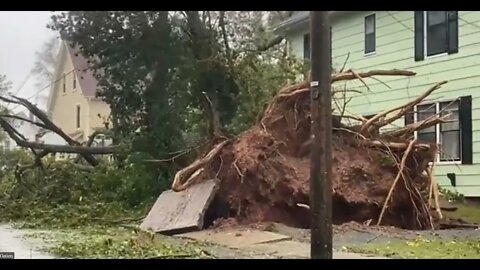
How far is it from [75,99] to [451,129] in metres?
2.75

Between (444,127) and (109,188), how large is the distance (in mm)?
2522

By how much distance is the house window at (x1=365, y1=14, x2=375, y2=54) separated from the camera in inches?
262

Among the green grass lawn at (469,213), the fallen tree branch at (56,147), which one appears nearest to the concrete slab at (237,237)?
the fallen tree branch at (56,147)

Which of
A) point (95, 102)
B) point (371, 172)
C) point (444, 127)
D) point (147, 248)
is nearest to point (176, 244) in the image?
point (147, 248)

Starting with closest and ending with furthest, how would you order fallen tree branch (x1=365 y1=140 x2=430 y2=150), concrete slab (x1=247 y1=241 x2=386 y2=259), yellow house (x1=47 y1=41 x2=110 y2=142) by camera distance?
concrete slab (x1=247 y1=241 x2=386 y2=259) < yellow house (x1=47 y1=41 x2=110 y2=142) < fallen tree branch (x1=365 y1=140 x2=430 y2=150)

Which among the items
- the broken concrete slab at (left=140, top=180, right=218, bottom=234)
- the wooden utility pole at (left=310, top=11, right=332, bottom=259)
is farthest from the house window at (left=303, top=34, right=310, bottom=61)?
the broken concrete slab at (left=140, top=180, right=218, bottom=234)

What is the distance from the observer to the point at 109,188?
6.64 m

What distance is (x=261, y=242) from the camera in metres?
6.32

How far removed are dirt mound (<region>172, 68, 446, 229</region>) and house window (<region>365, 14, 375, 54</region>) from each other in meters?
0.31

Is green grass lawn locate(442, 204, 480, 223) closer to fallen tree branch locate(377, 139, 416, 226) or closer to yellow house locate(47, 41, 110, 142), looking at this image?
→ fallen tree branch locate(377, 139, 416, 226)

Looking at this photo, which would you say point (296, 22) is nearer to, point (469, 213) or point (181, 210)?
point (181, 210)

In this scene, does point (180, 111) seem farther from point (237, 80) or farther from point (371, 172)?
point (371, 172)

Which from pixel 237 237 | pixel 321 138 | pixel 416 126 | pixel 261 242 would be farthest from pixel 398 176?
pixel 237 237
